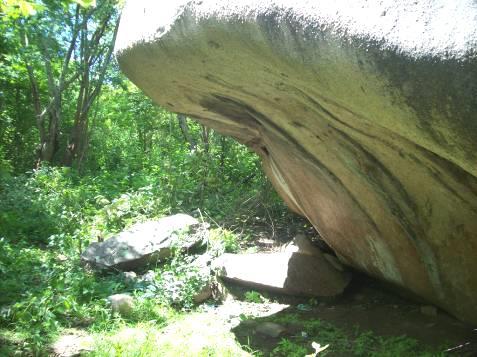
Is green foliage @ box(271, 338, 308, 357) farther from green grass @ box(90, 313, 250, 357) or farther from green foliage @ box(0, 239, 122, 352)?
green foliage @ box(0, 239, 122, 352)

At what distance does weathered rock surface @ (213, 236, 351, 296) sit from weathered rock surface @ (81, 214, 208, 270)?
1.92 ft

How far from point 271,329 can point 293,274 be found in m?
0.90

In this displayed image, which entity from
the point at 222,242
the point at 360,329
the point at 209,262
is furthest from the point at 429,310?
the point at 222,242

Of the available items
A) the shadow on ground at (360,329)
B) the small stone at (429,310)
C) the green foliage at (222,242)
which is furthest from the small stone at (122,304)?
the small stone at (429,310)

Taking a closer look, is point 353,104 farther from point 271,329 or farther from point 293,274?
point 293,274

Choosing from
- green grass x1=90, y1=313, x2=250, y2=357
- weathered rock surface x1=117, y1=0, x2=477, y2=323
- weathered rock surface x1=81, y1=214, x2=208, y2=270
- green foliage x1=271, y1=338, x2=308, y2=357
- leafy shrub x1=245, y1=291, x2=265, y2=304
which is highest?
weathered rock surface x1=117, y1=0, x2=477, y2=323

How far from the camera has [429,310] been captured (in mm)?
4273

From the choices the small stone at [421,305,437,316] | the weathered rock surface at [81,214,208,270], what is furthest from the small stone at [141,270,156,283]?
the small stone at [421,305,437,316]

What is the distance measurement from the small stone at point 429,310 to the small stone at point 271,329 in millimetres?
1176

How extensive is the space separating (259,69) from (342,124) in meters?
→ 0.68

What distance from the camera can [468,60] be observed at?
62.8 inches

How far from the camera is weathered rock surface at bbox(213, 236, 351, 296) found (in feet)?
16.7

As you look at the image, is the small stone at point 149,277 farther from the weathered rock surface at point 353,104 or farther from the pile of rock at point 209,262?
the weathered rock surface at point 353,104

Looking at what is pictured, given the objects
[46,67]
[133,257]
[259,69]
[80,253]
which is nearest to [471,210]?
[259,69]
